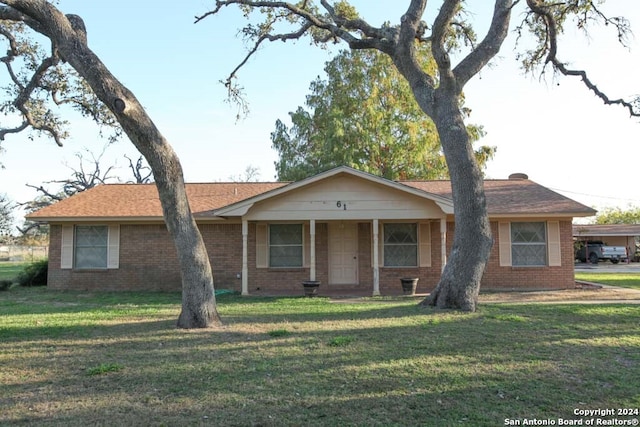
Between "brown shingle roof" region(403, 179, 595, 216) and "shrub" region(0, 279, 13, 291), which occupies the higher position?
"brown shingle roof" region(403, 179, 595, 216)

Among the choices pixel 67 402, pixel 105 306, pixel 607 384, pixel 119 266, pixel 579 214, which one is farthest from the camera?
pixel 119 266

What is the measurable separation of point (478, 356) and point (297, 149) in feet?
84.5

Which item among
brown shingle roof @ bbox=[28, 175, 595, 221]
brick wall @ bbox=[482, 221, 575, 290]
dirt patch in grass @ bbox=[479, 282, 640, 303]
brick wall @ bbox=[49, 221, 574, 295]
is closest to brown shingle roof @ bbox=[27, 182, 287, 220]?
brown shingle roof @ bbox=[28, 175, 595, 221]

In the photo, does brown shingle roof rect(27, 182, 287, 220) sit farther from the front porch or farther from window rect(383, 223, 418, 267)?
window rect(383, 223, 418, 267)

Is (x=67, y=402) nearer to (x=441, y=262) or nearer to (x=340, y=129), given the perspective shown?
(x=441, y=262)

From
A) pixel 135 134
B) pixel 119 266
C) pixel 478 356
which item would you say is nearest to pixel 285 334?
pixel 478 356

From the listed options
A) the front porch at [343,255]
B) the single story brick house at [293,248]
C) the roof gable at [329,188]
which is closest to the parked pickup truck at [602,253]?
the single story brick house at [293,248]

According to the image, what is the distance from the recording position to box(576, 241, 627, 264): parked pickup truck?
3675 cm

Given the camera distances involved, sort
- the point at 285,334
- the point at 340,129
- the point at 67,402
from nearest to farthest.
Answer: the point at 67,402, the point at 285,334, the point at 340,129

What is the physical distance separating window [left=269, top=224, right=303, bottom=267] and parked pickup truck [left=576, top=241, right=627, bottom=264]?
29.6 m

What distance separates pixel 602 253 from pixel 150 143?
3776cm

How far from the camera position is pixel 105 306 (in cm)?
1201

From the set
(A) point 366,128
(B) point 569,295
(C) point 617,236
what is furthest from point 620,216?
(B) point 569,295

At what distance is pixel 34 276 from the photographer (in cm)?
1747
